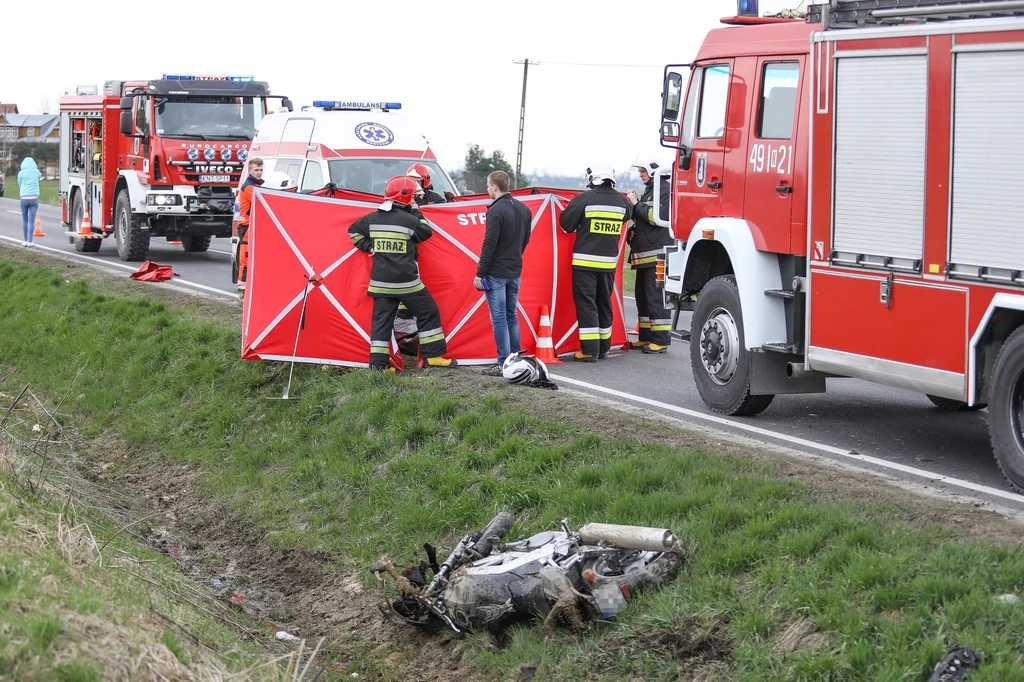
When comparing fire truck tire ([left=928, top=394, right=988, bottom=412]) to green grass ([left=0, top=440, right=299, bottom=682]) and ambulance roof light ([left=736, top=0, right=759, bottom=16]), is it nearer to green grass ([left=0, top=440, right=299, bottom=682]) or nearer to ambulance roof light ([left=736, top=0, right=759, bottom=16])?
ambulance roof light ([left=736, top=0, right=759, bottom=16])

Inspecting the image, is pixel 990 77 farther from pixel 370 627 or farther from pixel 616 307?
pixel 616 307

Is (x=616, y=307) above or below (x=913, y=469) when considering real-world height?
above

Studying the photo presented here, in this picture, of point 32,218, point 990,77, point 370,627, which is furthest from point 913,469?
point 32,218

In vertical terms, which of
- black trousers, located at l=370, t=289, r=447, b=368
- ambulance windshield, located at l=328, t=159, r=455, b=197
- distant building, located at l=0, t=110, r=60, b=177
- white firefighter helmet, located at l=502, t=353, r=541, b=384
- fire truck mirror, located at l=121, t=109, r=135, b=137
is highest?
distant building, located at l=0, t=110, r=60, b=177

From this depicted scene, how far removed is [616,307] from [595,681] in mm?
7673

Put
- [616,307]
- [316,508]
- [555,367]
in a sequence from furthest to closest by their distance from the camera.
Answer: [616,307] < [555,367] < [316,508]

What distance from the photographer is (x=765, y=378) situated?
9.18 metres

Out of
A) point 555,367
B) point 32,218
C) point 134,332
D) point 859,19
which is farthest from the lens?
point 32,218

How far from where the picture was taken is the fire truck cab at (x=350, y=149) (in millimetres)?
15367

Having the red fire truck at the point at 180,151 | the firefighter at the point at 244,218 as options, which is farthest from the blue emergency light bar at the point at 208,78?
the firefighter at the point at 244,218

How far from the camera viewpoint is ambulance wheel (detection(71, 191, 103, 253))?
23859 millimetres

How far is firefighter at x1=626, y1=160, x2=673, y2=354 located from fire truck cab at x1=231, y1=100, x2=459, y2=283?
339cm

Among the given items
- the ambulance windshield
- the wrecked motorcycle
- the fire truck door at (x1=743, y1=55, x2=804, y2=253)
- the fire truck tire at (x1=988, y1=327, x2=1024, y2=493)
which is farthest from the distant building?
the fire truck tire at (x1=988, y1=327, x2=1024, y2=493)

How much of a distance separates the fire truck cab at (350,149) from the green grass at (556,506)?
109 inches
